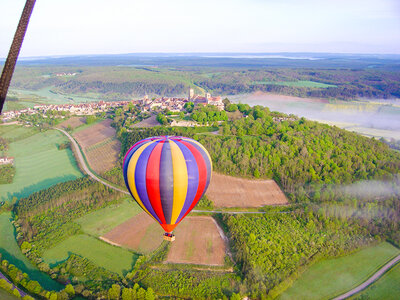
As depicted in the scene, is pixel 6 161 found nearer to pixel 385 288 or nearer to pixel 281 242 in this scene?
pixel 281 242

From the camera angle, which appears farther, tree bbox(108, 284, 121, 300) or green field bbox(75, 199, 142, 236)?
green field bbox(75, 199, 142, 236)

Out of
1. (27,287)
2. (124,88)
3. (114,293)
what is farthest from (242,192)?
(124,88)

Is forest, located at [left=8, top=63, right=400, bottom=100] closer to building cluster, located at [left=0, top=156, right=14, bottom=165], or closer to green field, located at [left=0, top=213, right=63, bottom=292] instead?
building cluster, located at [left=0, top=156, right=14, bottom=165]

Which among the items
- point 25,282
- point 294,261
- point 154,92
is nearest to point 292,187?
point 294,261

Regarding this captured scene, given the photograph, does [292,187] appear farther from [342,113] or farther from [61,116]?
[61,116]

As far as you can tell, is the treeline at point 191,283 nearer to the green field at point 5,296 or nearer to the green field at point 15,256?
the green field at point 15,256

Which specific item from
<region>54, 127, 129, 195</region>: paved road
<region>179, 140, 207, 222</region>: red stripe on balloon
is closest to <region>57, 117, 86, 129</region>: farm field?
<region>54, 127, 129, 195</region>: paved road
